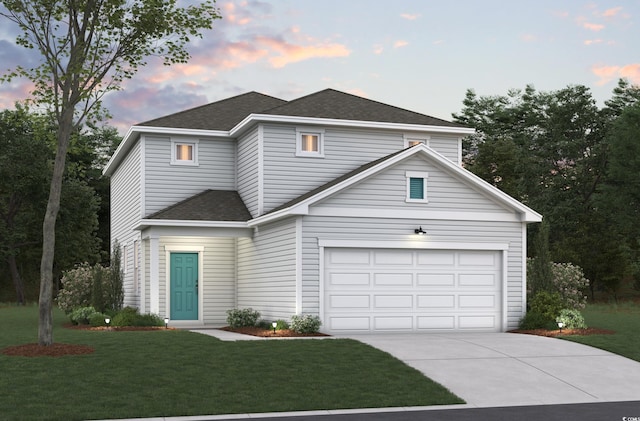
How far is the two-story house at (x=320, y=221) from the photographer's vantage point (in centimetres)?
2173

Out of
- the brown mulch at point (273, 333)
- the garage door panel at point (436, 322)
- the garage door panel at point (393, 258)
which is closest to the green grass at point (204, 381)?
the brown mulch at point (273, 333)

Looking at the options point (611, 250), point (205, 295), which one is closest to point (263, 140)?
point (205, 295)

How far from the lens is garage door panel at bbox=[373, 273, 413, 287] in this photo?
72.0 feet

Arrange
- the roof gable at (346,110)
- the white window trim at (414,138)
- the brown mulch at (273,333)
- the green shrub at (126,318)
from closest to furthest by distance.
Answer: the brown mulch at (273,333) < the green shrub at (126,318) < the roof gable at (346,110) < the white window trim at (414,138)

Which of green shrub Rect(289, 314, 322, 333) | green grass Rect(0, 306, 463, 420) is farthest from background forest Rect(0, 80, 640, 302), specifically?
green grass Rect(0, 306, 463, 420)

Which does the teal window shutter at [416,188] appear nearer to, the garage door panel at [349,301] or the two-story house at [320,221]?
the two-story house at [320,221]

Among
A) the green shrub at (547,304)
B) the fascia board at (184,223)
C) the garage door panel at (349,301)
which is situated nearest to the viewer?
the garage door panel at (349,301)

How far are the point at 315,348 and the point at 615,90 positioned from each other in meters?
47.2

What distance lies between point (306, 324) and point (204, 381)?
734cm

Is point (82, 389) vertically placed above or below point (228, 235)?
below

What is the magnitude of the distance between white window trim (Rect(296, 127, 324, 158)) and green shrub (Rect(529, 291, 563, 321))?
7.82 m

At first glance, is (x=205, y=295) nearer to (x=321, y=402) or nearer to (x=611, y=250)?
(x=321, y=402)

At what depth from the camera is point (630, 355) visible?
682 inches

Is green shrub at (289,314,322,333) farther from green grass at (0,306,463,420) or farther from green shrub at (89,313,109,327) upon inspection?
green shrub at (89,313,109,327)
